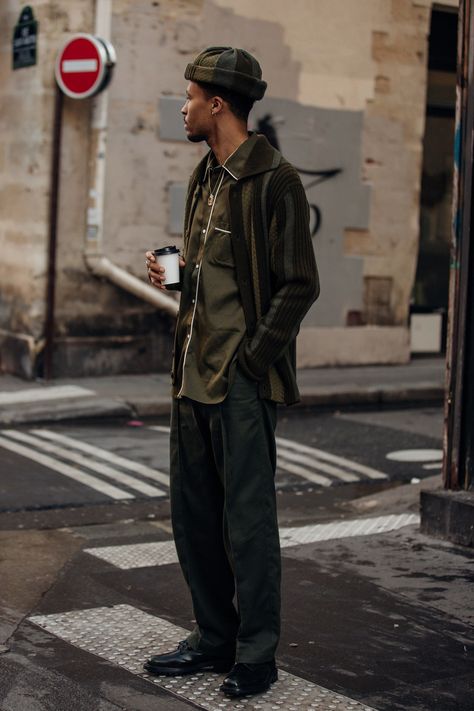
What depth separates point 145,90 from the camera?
1312cm

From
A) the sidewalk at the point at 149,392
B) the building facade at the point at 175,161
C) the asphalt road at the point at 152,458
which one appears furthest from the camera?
the building facade at the point at 175,161

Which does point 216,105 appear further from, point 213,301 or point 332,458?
point 332,458

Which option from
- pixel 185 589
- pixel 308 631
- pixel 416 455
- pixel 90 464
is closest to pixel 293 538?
pixel 185 589

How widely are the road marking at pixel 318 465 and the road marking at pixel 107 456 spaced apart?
45.0 inches

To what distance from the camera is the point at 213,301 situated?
177 inches

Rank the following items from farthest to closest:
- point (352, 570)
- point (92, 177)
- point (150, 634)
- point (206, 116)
Answer: point (92, 177), point (352, 570), point (150, 634), point (206, 116)

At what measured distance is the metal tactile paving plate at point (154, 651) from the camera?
4.46 m

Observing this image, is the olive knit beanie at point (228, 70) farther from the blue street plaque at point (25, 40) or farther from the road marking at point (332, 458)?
the blue street plaque at point (25, 40)

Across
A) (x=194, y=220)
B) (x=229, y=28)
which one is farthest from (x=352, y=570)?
(x=229, y=28)

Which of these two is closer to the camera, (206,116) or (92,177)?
(206,116)

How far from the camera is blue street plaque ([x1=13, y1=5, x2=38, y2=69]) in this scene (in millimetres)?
12836

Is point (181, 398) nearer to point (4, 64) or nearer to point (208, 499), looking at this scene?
point (208, 499)

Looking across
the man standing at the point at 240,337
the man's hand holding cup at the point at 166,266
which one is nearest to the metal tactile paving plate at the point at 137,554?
the man standing at the point at 240,337

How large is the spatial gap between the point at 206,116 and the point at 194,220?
364 millimetres
